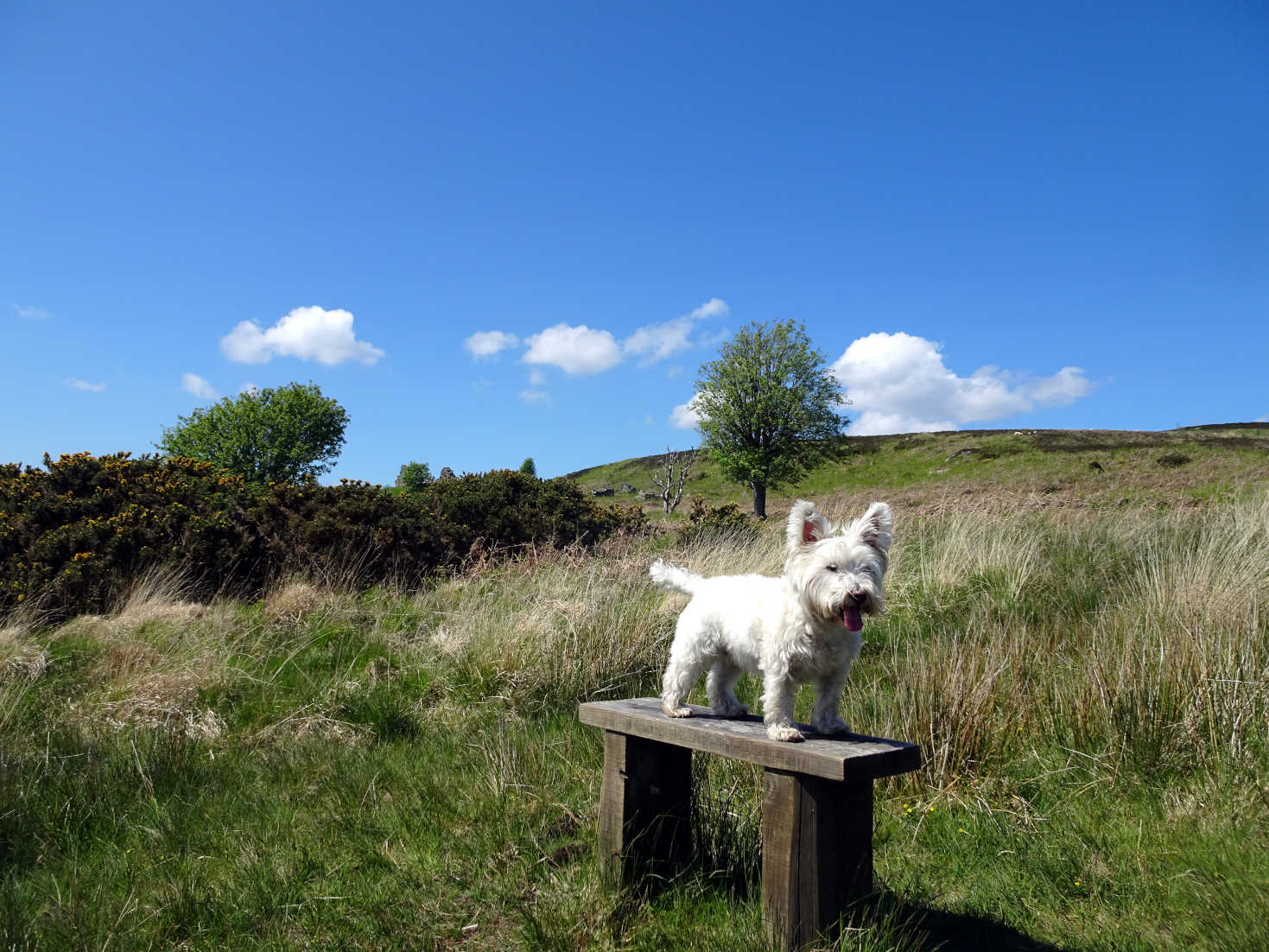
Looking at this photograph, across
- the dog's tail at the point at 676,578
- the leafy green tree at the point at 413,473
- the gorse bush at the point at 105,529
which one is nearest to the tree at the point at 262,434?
the leafy green tree at the point at 413,473

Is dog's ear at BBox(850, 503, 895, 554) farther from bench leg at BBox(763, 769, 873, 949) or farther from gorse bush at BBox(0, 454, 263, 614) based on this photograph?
gorse bush at BBox(0, 454, 263, 614)

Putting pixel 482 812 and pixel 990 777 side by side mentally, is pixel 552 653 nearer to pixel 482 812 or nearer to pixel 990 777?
pixel 482 812

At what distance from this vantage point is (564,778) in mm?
4758

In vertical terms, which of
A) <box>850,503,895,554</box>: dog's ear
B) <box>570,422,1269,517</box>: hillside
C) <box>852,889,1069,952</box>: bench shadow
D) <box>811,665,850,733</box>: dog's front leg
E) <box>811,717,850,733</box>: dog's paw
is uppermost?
<box>570,422,1269,517</box>: hillside

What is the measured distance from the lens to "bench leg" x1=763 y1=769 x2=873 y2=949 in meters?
2.87

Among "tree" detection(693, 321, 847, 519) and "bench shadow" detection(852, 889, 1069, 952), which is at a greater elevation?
"tree" detection(693, 321, 847, 519)

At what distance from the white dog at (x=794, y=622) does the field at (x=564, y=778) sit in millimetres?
814

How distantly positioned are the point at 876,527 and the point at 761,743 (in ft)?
3.05

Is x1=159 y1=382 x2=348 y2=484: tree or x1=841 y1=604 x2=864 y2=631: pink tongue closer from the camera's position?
x1=841 y1=604 x2=864 y2=631: pink tongue

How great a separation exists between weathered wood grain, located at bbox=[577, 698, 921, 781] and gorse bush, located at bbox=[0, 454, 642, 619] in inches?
302

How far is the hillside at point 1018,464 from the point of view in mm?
31406

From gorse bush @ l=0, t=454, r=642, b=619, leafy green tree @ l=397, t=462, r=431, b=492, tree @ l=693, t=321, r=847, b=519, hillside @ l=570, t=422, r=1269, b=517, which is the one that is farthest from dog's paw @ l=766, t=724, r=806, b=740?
leafy green tree @ l=397, t=462, r=431, b=492

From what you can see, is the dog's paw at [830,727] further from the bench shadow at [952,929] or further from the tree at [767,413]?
the tree at [767,413]

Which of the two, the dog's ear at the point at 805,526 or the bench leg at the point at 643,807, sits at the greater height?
the dog's ear at the point at 805,526
